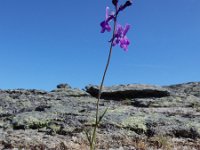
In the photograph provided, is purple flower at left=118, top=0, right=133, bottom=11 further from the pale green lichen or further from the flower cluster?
the pale green lichen

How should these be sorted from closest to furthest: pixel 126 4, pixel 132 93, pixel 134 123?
pixel 126 4 < pixel 134 123 < pixel 132 93

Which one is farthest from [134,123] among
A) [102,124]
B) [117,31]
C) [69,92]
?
[69,92]

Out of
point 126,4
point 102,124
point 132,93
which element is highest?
point 126,4

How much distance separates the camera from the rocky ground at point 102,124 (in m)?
7.90

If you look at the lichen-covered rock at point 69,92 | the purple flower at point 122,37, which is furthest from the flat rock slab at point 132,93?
the purple flower at point 122,37

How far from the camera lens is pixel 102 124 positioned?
8.73 meters

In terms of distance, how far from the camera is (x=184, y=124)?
29.8 ft

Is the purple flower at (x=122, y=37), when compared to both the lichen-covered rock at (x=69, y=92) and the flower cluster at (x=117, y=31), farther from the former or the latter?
the lichen-covered rock at (x=69, y=92)

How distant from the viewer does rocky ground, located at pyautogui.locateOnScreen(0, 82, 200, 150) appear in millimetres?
7898

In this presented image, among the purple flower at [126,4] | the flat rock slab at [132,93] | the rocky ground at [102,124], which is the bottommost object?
the rocky ground at [102,124]

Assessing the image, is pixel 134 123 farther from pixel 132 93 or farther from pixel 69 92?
pixel 69 92

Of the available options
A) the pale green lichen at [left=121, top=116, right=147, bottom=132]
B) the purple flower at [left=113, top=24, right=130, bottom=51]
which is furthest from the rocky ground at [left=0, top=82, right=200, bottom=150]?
the purple flower at [left=113, top=24, right=130, bottom=51]

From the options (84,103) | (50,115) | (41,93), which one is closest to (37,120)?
(50,115)

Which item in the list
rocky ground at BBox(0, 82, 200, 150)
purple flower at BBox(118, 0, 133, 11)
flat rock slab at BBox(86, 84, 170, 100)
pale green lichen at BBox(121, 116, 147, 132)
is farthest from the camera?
flat rock slab at BBox(86, 84, 170, 100)
